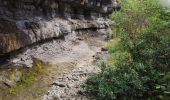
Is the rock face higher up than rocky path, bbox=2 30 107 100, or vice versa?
the rock face

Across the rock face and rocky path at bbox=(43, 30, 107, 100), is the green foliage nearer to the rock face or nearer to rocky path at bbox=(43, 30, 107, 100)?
rocky path at bbox=(43, 30, 107, 100)

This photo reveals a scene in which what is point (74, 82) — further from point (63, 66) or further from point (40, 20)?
point (40, 20)

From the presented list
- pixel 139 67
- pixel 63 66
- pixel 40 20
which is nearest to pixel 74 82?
pixel 63 66

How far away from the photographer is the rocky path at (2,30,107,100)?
14797 millimetres

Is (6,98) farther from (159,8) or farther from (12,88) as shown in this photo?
(159,8)

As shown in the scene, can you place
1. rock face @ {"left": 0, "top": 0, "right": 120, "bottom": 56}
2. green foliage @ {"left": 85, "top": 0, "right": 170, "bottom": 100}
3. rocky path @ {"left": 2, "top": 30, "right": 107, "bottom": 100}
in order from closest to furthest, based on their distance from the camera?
1. green foliage @ {"left": 85, "top": 0, "right": 170, "bottom": 100}
2. rocky path @ {"left": 2, "top": 30, "right": 107, "bottom": 100}
3. rock face @ {"left": 0, "top": 0, "right": 120, "bottom": 56}

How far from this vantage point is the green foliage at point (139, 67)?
13.6 m

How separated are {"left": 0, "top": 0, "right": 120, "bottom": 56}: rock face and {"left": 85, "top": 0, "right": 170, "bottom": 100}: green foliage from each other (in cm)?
527

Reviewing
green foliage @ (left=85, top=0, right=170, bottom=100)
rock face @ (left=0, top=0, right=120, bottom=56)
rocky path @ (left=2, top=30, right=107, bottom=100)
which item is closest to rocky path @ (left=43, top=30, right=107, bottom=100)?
rocky path @ (left=2, top=30, right=107, bottom=100)

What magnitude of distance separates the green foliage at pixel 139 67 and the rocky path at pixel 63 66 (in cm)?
Result: 133

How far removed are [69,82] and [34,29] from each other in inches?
203

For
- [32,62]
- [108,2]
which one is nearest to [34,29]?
[32,62]

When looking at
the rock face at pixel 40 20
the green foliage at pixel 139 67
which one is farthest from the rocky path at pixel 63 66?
the green foliage at pixel 139 67

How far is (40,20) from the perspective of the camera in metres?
21.3
